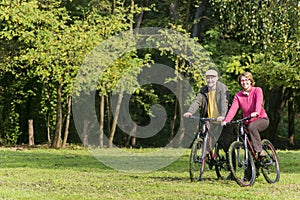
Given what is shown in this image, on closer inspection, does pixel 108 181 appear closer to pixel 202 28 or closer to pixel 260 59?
pixel 260 59

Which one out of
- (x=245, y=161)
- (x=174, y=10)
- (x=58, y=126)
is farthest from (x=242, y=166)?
(x=174, y=10)

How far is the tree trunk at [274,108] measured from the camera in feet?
97.9

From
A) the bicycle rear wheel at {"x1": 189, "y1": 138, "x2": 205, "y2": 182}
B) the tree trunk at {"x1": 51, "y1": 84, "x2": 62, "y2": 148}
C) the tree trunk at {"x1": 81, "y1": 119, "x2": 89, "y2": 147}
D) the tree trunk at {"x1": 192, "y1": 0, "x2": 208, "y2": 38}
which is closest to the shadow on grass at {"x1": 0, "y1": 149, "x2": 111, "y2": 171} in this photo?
the bicycle rear wheel at {"x1": 189, "y1": 138, "x2": 205, "y2": 182}

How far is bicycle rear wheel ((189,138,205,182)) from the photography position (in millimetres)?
10570

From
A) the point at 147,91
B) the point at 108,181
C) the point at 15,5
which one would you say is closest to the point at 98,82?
the point at 15,5

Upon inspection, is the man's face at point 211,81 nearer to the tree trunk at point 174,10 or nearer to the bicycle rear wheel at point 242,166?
the bicycle rear wheel at point 242,166

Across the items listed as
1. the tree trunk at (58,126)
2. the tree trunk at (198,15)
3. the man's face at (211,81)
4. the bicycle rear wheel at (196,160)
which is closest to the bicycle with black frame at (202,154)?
the bicycle rear wheel at (196,160)

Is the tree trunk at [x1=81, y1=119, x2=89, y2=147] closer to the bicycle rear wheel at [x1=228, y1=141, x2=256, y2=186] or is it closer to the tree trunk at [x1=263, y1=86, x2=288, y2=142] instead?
the tree trunk at [x1=263, y1=86, x2=288, y2=142]

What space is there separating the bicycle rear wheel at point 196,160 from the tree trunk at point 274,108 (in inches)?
766

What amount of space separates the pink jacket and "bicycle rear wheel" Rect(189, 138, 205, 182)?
72 cm

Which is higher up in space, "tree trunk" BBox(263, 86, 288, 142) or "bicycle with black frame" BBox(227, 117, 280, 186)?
"tree trunk" BBox(263, 86, 288, 142)

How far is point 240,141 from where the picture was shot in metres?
10.6

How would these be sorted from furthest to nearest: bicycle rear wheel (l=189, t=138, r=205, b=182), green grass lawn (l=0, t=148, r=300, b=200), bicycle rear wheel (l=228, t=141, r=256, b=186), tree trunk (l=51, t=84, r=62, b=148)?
tree trunk (l=51, t=84, r=62, b=148) → bicycle rear wheel (l=189, t=138, r=205, b=182) → bicycle rear wheel (l=228, t=141, r=256, b=186) → green grass lawn (l=0, t=148, r=300, b=200)

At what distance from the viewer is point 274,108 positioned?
98.9 ft
